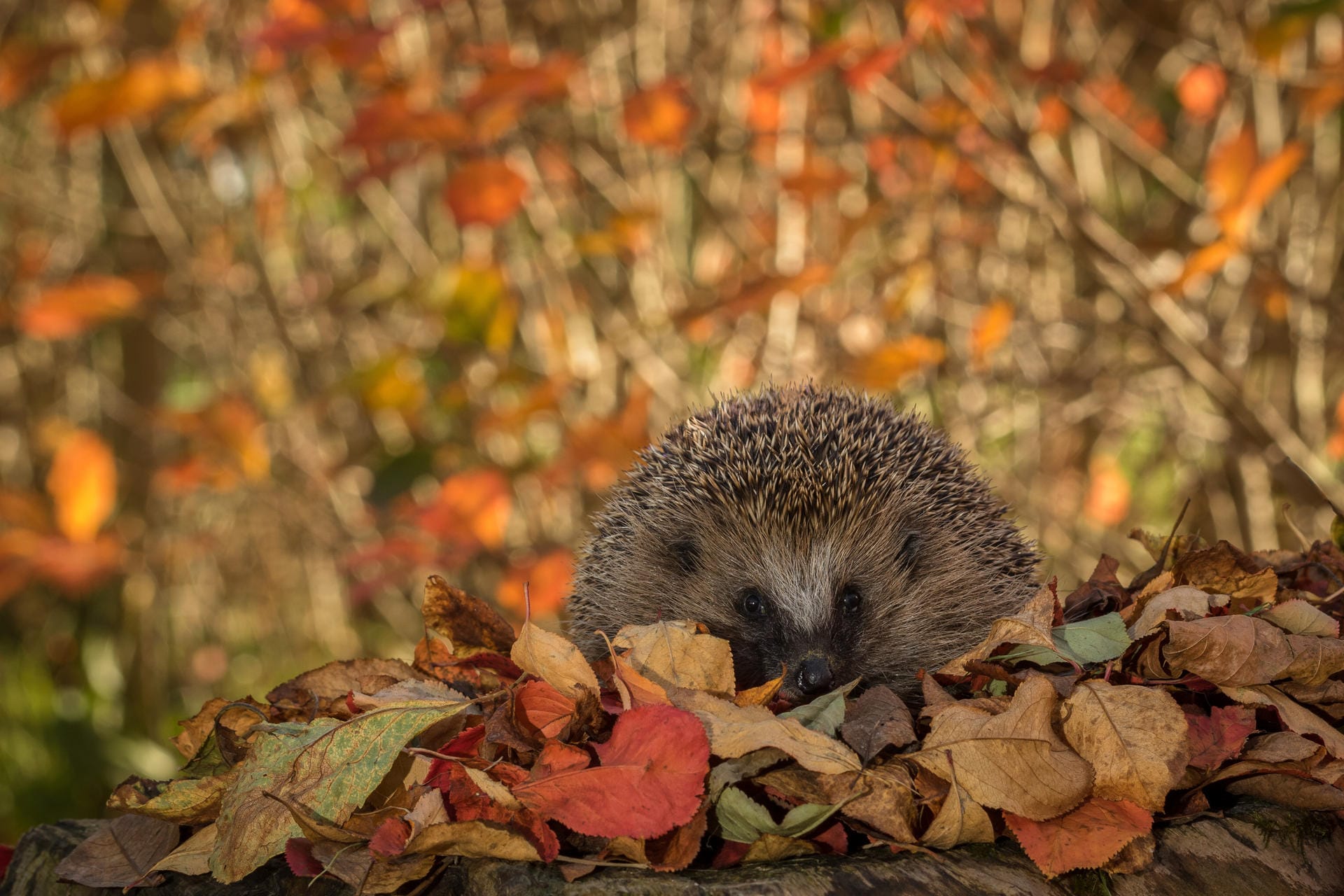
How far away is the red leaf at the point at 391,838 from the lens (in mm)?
2289

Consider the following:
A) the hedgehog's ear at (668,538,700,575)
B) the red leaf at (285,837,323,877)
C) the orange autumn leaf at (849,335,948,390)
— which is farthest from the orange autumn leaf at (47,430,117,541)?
the red leaf at (285,837,323,877)

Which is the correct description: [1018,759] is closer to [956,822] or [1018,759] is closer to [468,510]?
[956,822]

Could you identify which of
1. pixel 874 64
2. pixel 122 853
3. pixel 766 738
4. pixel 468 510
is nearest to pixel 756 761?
pixel 766 738

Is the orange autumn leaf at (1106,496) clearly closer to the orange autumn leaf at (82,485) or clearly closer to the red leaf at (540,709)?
the red leaf at (540,709)

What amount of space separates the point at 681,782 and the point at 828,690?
1048 millimetres

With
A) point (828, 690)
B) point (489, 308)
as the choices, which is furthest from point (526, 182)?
point (828, 690)

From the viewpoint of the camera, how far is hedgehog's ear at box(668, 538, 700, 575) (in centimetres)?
384

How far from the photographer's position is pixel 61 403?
12562mm

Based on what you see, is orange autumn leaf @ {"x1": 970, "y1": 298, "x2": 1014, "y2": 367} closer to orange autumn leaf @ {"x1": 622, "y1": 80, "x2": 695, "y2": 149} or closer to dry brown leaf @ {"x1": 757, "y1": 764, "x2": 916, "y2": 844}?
orange autumn leaf @ {"x1": 622, "y1": 80, "x2": 695, "y2": 149}

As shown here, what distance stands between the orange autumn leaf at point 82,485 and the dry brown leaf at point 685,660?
321 inches

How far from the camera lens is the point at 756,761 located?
239 centimetres

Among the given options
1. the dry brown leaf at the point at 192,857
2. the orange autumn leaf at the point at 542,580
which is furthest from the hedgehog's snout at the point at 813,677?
the orange autumn leaf at the point at 542,580

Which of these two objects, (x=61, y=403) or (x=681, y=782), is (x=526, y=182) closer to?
(x=681, y=782)

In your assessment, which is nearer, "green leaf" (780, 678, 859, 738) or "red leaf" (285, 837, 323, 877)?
"red leaf" (285, 837, 323, 877)
